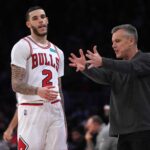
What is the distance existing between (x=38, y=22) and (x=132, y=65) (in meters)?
1.11

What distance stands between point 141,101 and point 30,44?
1.17m

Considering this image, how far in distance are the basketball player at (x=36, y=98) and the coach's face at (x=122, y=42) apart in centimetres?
68

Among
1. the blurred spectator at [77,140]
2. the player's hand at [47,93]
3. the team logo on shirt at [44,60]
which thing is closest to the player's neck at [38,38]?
Answer: the team logo on shirt at [44,60]

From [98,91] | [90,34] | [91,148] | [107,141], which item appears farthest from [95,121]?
[90,34]

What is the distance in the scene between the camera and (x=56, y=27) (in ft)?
46.1

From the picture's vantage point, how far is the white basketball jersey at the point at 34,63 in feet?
17.5

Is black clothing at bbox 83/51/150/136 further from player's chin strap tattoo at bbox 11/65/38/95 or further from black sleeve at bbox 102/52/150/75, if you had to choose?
player's chin strap tattoo at bbox 11/65/38/95

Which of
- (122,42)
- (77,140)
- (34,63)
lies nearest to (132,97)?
(122,42)

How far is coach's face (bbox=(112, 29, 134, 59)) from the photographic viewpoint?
511 centimetres

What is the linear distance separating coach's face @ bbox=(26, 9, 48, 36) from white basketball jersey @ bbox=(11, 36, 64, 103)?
10 centimetres

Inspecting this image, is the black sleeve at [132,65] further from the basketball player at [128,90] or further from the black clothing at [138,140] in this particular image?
the black clothing at [138,140]

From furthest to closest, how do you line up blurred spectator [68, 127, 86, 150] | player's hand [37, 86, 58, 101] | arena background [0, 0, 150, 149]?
arena background [0, 0, 150, 149]
blurred spectator [68, 127, 86, 150]
player's hand [37, 86, 58, 101]

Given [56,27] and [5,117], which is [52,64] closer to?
[5,117]

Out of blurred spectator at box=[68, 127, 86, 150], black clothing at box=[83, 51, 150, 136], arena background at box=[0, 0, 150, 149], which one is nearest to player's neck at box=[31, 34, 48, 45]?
black clothing at box=[83, 51, 150, 136]
